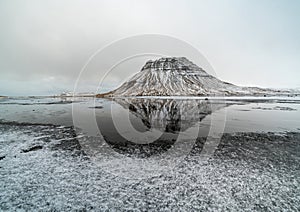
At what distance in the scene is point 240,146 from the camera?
10.3 metres

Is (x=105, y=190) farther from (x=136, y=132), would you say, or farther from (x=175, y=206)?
(x=136, y=132)

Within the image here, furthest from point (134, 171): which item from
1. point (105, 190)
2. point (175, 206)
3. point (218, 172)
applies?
point (218, 172)

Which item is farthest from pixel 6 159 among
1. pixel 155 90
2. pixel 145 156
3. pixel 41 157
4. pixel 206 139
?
pixel 155 90

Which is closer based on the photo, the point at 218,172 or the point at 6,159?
the point at 218,172

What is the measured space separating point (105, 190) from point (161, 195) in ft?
6.64

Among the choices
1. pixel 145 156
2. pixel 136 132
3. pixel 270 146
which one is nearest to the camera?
pixel 145 156

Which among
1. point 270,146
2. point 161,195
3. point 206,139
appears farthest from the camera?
point 206,139

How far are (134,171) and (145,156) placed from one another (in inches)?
68.9

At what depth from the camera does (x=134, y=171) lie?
7.12m

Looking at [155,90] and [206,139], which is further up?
[155,90]

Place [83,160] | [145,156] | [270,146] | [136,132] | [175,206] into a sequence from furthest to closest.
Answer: [136,132] < [270,146] < [145,156] < [83,160] < [175,206]

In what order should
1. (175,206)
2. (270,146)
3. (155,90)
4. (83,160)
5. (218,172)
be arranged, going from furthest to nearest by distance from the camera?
1. (155,90)
2. (270,146)
3. (83,160)
4. (218,172)
5. (175,206)

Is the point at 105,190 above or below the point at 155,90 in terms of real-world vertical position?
below

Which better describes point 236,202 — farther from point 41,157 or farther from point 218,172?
point 41,157
